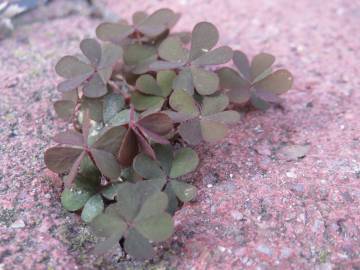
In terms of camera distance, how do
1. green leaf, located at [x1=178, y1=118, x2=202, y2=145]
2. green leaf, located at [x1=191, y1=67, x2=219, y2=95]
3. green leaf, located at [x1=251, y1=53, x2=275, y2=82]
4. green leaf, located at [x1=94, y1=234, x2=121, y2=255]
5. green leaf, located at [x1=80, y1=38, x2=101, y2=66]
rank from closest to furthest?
green leaf, located at [x1=94, y1=234, x2=121, y2=255], green leaf, located at [x1=178, y1=118, x2=202, y2=145], green leaf, located at [x1=191, y1=67, x2=219, y2=95], green leaf, located at [x1=80, y1=38, x2=101, y2=66], green leaf, located at [x1=251, y1=53, x2=275, y2=82]

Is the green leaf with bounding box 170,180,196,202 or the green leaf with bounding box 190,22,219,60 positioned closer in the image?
the green leaf with bounding box 170,180,196,202

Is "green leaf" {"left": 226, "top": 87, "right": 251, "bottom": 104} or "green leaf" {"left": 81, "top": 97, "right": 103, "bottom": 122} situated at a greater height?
"green leaf" {"left": 81, "top": 97, "right": 103, "bottom": 122}

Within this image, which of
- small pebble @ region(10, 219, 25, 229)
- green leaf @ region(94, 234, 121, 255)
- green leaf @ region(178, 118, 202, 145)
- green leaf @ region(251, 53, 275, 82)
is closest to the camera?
green leaf @ region(94, 234, 121, 255)

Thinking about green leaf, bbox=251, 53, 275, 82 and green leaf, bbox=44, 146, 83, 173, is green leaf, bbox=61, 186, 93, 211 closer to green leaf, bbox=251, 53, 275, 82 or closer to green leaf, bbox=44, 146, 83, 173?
green leaf, bbox=44, 146, 83, 173

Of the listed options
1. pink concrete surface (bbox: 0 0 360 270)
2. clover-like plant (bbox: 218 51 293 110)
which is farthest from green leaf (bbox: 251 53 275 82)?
pink concrete surface (bbox: 0 0 360 270)

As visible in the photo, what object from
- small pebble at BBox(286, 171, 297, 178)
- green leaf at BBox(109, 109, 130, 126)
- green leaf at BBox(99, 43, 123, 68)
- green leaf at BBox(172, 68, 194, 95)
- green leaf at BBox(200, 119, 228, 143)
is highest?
green leaf at BBox(99, 43, 123, 68)

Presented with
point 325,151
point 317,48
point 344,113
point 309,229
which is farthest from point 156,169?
point 317,48

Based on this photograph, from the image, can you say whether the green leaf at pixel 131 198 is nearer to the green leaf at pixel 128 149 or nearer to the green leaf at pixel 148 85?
the green leaf at pixel 128 149
